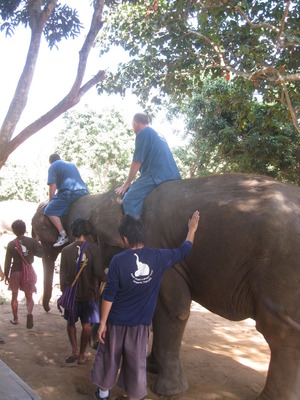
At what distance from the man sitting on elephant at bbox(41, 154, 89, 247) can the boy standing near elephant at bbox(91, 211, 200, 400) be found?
8.94ft

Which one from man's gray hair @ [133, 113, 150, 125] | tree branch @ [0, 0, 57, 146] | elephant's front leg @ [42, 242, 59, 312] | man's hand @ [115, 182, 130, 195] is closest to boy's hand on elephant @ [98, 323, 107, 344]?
man's hand @ [115, 182, 130, 195]

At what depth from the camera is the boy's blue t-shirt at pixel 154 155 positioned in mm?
4801

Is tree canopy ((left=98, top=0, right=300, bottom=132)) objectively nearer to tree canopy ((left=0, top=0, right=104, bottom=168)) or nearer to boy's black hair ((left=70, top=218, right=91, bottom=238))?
tree canopy ((left=0, top=0, right=104, bottom=168))

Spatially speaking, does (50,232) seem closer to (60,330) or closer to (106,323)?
(60,330)

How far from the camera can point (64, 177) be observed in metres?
6.15

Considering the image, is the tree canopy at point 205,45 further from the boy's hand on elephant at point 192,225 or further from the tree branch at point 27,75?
the boy's hand on elephant at point 192,225

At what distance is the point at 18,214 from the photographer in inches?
811

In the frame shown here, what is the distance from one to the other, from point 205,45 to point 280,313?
693cm

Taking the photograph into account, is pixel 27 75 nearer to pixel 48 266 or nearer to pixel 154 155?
pixel 48 266

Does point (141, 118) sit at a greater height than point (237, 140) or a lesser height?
lesser

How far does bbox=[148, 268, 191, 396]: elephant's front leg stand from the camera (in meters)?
4.20

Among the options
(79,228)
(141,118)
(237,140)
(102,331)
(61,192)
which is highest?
(237,140)

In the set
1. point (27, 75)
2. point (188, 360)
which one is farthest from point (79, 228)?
point (27, 75)

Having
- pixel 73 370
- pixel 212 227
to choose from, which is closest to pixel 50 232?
pixel 73 370
